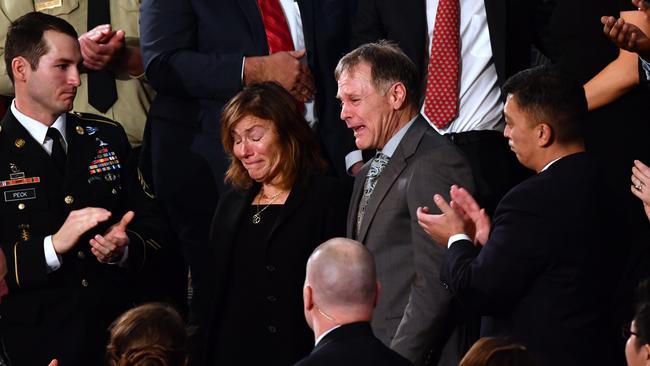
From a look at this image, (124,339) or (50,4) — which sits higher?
(50,4)

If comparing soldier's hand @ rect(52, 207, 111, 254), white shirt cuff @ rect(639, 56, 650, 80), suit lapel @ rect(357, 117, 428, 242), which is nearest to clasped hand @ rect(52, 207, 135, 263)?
soldier's hand @ rect(52, 207, 111, 254)

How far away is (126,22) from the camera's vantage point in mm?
6035

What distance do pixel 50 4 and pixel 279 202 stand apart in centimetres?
182

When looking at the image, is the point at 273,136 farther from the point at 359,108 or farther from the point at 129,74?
the point at 129,74

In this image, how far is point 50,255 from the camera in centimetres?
485

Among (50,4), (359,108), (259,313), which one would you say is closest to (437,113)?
(359,108)

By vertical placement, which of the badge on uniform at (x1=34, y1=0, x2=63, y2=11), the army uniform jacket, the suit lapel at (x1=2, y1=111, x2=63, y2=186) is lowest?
the army uniform jacket

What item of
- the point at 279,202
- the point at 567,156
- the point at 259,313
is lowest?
the point at 259,313

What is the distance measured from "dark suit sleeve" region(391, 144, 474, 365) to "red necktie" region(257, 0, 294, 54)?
1.34 metres

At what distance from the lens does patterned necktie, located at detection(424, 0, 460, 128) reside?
17.9 feet

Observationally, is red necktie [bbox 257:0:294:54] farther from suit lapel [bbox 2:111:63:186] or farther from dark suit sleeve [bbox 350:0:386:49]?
suit lapel [bbox 2:111:63:186]

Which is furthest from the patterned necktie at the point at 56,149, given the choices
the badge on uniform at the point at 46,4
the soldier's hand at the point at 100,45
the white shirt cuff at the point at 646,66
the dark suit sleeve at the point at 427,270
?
the white shirt cuff at the point at 646,66

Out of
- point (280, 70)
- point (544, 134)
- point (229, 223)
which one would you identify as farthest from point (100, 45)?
point (544, 134)

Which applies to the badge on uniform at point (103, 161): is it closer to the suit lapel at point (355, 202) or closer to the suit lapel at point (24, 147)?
the suit lapel at point (24, 147)
